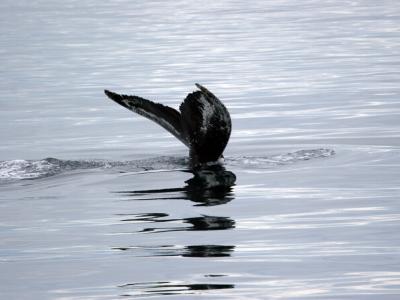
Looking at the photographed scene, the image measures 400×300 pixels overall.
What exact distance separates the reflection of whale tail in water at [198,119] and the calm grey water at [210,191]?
37cm

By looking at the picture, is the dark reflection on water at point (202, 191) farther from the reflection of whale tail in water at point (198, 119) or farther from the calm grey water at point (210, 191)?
the reflection of whale tail in water at point (198, 119)

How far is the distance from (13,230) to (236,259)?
233 centimetres

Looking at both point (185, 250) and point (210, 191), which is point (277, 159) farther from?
point (185, 250)

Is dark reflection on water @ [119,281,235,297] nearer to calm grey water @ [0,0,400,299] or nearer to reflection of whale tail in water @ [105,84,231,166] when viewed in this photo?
calm grey water @ [0,0,400,299]

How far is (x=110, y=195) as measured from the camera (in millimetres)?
11133

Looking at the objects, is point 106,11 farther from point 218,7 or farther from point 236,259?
point 236,259

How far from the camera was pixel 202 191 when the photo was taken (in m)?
11.0

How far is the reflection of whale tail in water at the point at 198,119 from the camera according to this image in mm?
11547

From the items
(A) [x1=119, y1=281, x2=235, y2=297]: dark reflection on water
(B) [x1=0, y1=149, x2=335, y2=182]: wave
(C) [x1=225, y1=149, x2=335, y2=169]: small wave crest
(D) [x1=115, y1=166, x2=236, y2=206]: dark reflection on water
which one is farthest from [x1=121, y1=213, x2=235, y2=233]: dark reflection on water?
(C) [x1=225, y1=149, x2=335, y2=169]: small wave crest

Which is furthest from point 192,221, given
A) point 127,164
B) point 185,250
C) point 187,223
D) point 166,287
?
point 127,164

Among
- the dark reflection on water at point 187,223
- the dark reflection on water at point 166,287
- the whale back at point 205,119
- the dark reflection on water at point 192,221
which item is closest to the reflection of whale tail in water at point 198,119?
the whale back at point 205,119

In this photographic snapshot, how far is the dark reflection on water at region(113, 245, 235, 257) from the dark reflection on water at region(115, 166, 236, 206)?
5.84 feet

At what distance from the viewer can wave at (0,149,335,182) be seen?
492 inches

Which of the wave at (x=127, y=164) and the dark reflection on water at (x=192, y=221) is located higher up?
the wave at (x=127, y=164)
